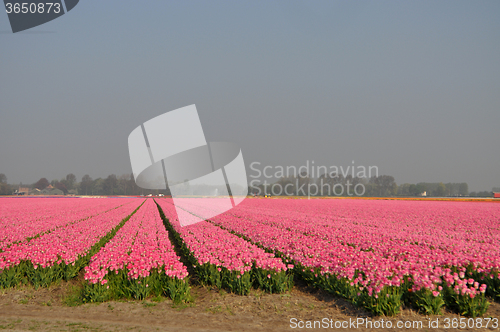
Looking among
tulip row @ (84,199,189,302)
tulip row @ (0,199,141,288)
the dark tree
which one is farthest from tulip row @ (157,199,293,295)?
the dark tree

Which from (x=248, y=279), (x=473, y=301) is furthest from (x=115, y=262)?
(x=473, y=301)

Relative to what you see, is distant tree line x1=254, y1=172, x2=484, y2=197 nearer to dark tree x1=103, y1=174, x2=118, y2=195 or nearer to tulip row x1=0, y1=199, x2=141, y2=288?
dark tree x1=103, y1=174, x2=118, y2=195

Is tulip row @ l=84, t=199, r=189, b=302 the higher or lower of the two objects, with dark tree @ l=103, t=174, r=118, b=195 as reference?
lower

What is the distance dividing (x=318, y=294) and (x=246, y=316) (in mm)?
2353

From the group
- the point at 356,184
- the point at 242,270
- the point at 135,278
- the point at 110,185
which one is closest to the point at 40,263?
the point at 135,278

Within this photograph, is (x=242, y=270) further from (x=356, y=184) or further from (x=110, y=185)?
(x=110, y=185)

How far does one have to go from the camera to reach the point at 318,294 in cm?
866

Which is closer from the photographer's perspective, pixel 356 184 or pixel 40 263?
pixel 40 263

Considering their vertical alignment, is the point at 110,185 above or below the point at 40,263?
above

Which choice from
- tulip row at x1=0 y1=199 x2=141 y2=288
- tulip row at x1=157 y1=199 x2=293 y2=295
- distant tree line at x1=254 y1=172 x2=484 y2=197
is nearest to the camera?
tulip row at x1=157 y1=199 x2=293 y2=295

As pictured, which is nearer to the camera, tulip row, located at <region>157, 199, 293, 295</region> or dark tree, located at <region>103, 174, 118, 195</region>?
tulip row, located at <region>157, 199, 293, 295</region>

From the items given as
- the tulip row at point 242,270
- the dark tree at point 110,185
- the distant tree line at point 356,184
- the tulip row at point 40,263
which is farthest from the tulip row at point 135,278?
the dark tree at point 110,185

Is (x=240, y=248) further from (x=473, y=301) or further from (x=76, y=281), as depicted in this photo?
(x=473, y=301)

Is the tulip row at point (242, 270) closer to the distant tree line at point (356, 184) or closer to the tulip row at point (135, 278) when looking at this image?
the tulip row at point (135, 278)
